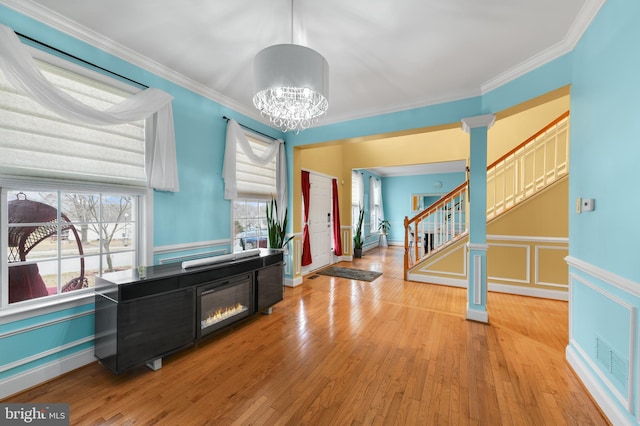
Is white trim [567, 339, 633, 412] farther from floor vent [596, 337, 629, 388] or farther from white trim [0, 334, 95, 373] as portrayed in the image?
white trim [0, 334, 95, 373]

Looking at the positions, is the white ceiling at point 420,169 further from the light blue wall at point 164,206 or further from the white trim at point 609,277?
the white trim at point 609,277

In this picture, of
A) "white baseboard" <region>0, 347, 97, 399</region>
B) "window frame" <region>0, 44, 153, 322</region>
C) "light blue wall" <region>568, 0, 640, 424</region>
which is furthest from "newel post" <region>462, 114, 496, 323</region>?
"white baseboard" <region>0, 347, 97, 399</region>

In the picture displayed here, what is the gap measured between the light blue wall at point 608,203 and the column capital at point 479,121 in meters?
0.77

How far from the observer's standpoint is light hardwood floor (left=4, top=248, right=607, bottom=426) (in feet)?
5.32

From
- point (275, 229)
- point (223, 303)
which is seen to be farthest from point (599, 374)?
point (275, 229)

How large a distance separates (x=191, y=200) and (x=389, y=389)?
2.67 meters

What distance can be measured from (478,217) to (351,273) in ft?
9.34

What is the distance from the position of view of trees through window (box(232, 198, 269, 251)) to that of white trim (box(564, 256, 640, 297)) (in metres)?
3.54

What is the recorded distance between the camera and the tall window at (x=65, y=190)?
5.88 feet

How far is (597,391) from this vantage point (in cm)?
172

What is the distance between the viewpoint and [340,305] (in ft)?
11.5

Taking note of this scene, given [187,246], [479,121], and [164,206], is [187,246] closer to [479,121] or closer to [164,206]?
[164,206]

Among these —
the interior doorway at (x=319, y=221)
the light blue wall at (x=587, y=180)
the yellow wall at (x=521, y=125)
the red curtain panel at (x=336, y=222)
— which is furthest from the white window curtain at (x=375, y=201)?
the light blue wall at (x=587, y=180)

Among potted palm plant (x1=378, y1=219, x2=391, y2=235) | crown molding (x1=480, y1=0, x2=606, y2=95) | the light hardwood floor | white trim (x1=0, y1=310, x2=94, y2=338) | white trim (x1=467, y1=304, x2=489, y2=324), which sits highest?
crown molding (x1=480, y1=0, x2=606, y2=95)
